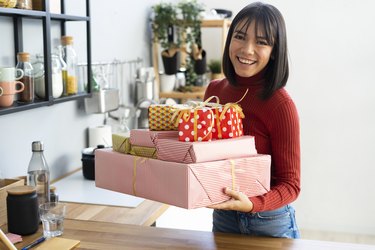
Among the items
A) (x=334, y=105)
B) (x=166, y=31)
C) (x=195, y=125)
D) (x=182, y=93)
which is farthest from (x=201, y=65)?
(x=195, y=125)

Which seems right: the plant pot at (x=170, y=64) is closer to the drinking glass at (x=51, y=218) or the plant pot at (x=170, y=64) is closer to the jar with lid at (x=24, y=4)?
the jar with lid at (x=24, y=4)

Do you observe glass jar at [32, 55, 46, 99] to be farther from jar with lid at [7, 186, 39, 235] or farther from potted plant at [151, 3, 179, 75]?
potted plant at [151, 3, 179, 75]

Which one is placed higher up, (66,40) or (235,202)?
(66,40)

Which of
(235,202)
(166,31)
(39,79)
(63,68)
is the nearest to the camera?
(235,202)

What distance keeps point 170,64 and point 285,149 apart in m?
1.81

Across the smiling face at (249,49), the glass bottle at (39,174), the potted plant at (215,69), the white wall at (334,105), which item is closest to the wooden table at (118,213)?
the glass bottle at (39,174)

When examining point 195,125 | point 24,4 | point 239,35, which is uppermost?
point 24,4

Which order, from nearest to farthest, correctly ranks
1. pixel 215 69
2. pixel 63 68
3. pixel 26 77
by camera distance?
pixel 26 77 → pixel 63 68 → pixel 215 69

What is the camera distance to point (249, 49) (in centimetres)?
147

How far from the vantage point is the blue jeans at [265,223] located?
1519 millimetres

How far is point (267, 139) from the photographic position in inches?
60.5

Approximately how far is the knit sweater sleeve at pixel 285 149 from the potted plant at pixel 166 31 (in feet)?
5.74

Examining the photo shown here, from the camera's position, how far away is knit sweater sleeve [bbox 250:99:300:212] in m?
1.47

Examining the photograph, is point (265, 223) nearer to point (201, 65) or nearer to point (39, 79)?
point (39, 79)
